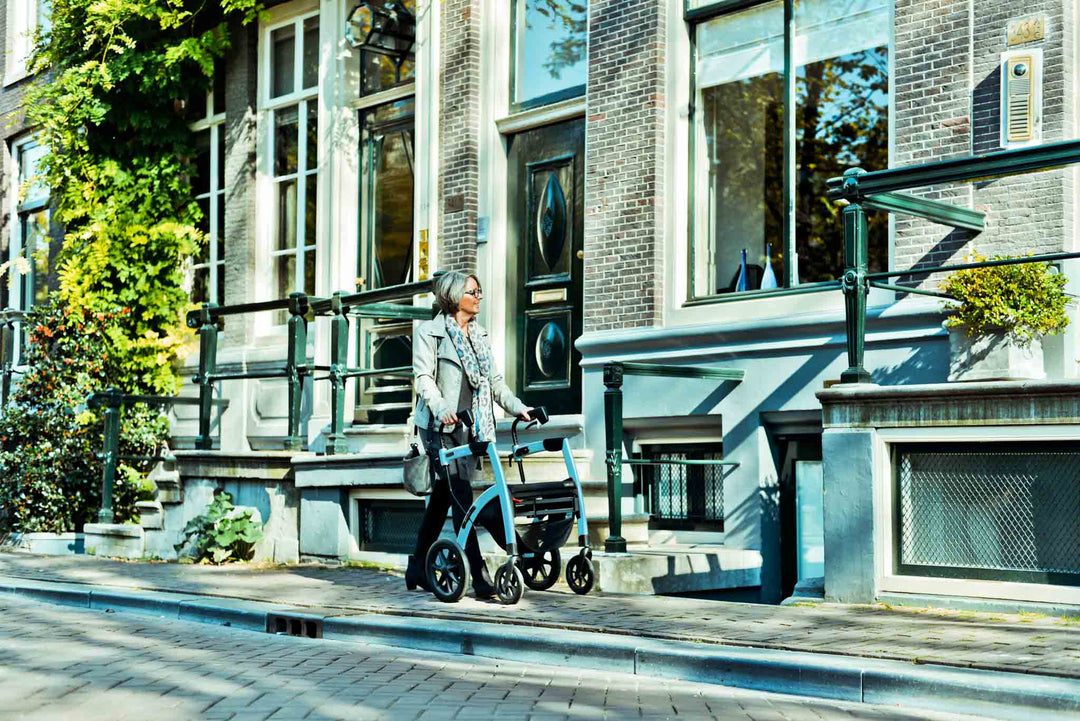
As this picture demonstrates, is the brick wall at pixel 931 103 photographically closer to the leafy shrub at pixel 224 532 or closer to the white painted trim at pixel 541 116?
the white painted trim at pixel 541 116

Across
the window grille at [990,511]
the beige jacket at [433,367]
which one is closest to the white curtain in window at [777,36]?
the window grille at [990,511]

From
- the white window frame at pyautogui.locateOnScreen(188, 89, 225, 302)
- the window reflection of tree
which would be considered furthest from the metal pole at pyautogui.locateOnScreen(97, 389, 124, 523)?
the window reflection of tree

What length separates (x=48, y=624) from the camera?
8.45 metres

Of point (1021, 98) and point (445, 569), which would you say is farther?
point (1021, 98)

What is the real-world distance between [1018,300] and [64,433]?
984cm

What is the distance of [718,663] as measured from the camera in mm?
6137

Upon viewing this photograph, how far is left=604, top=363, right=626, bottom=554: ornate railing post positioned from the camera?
9094 millimetres

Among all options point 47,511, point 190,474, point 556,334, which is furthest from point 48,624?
point 47,511

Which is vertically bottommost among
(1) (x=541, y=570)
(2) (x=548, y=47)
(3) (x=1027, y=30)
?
(1) (x=541, y=570)

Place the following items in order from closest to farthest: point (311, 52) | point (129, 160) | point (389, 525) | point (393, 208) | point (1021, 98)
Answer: point (1021, 98)
point (389, 525)
point (393, 208)
point (311, 52)
point (129, 160)

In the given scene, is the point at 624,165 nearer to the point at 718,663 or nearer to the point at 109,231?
the point at 718,663

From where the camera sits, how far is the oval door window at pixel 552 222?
1229 centimetres

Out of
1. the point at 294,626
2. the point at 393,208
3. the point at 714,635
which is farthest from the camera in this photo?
the point at 393,208

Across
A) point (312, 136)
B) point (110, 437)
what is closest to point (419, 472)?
point (110, 437)
